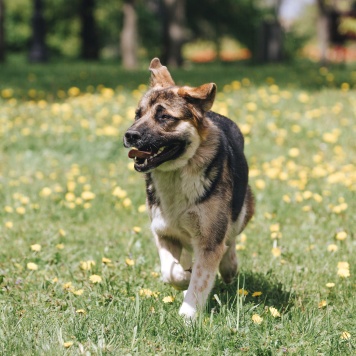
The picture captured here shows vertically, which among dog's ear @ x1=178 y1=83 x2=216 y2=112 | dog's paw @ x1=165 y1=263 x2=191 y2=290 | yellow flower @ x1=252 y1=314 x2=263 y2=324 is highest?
dog's ear @ x1=178 y1=83 x2=216 y2=112

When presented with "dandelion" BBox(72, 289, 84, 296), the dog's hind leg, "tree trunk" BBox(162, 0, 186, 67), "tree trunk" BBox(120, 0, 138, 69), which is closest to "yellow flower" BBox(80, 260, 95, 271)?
"dandelion" BBox(72, 289, 84, 296)

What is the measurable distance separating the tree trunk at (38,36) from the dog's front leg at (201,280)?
64.4ft

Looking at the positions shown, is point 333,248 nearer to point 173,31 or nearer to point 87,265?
point 87,265

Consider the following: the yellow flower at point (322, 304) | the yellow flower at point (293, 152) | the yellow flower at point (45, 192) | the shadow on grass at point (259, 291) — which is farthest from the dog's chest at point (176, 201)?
the yellow flower at point (293, 152)

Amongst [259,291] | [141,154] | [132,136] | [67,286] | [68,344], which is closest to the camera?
[68,344]

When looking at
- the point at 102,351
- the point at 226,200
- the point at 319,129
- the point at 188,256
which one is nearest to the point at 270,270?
the point at 188,256

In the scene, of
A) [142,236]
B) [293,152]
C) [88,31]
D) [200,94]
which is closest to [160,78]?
[200,94]

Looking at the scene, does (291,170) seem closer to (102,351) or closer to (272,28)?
(102,351)

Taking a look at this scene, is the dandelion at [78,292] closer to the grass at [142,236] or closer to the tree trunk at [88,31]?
the grass at [142,236]

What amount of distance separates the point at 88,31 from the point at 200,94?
89.4ft

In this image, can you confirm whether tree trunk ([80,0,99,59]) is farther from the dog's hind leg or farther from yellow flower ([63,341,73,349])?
yellow flower ([63,341,73,349])

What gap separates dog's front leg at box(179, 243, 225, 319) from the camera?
12.3ft

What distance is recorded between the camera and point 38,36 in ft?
73.4

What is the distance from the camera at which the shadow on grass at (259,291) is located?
13.8 feet
